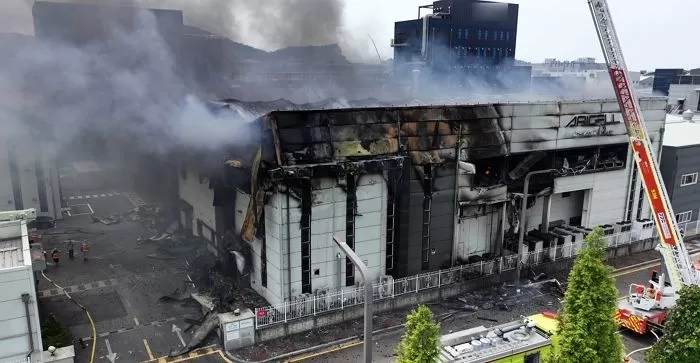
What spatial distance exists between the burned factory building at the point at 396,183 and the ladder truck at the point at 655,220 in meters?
4.14

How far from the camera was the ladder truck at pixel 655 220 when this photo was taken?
1639 cm

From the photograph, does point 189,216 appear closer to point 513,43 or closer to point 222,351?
point 222,351

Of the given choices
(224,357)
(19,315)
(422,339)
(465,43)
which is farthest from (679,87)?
(19,315)

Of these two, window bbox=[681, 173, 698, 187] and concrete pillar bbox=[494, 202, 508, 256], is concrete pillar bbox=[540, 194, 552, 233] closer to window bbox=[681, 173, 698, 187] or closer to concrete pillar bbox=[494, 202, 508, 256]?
concrete pillar bbox=[494, 202, 508, 256]

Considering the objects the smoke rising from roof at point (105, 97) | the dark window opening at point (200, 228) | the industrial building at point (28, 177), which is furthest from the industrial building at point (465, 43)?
the smoke rising from roof at point (105, 97)

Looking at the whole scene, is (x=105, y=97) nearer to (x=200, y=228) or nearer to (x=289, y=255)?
(x=200, y=228)

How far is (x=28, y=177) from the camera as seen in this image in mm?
27906

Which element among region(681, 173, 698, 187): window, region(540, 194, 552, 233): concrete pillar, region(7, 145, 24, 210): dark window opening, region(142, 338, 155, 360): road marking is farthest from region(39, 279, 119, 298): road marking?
region(681, 173, 698, 187): window

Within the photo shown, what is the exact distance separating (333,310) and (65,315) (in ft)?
30.4

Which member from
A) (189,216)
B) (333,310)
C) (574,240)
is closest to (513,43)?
(574,240)

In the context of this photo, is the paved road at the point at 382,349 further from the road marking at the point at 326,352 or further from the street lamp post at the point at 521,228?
the street lamp post at the point at 521,228

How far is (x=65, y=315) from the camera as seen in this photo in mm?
17781

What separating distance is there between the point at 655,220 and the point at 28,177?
97.2 feet

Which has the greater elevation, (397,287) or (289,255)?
(289,255)
